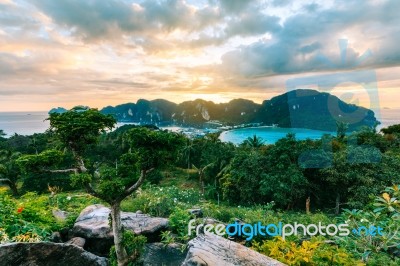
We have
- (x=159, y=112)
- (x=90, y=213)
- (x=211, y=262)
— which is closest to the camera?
(x=211, y=262)

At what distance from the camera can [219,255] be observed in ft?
11.3

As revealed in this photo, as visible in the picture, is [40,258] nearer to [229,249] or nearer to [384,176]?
[229,249]

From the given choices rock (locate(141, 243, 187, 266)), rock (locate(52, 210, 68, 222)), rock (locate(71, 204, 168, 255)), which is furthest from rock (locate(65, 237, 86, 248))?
rock (locate(141, 243, 187, 266))

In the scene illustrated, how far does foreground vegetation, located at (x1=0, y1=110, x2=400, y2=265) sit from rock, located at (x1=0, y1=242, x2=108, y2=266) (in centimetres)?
49

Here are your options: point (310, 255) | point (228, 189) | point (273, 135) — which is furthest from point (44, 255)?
point (273, 135)

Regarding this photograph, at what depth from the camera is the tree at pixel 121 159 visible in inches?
162

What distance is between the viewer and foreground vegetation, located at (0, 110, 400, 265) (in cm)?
375

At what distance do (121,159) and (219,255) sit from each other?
2.11m

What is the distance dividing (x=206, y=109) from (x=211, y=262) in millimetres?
131185

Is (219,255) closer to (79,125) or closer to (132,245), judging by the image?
(132,245)

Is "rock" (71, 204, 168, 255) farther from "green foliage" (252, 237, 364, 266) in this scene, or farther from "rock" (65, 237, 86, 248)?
"green foliage" (252, 237, 364, 266)

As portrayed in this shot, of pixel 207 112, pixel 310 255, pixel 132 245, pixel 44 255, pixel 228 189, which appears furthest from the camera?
pixel 207 112

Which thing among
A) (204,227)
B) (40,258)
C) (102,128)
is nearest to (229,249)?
(204,227)

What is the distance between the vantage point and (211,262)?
321 centimetres
